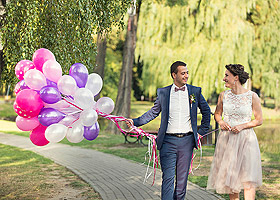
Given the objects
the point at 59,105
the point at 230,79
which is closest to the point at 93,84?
the point at 59,105

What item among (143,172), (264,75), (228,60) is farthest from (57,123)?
(264,75)

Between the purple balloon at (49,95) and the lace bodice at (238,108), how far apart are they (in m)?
2.27

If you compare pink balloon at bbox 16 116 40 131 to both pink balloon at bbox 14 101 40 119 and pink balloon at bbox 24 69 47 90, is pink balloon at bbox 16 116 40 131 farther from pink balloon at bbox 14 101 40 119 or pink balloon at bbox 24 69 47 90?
pink balloon at bbox 24 69 47 90

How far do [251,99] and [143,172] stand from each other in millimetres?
Answer: 4158

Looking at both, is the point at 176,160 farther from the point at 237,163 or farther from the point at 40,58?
the point at 40,58

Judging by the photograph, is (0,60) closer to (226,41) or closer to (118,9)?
(118,9)

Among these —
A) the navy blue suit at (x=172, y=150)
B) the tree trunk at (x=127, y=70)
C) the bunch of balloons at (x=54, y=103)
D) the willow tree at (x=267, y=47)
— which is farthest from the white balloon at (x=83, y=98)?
the willow tree at (x=267, y=47)

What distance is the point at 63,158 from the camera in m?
11.2

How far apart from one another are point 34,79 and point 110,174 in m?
4.25

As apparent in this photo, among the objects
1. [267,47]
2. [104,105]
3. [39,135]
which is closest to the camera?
[39,135]

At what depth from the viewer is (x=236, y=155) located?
5.25 meters

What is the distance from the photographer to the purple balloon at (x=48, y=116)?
474 cm

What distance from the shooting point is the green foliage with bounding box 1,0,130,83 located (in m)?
5.99

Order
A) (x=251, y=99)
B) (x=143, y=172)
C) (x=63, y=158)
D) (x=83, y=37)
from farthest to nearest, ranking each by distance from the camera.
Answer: (x=63, y=158) → (x=143, y=172) → (x=83, y=37) → (x=251, y=99)
